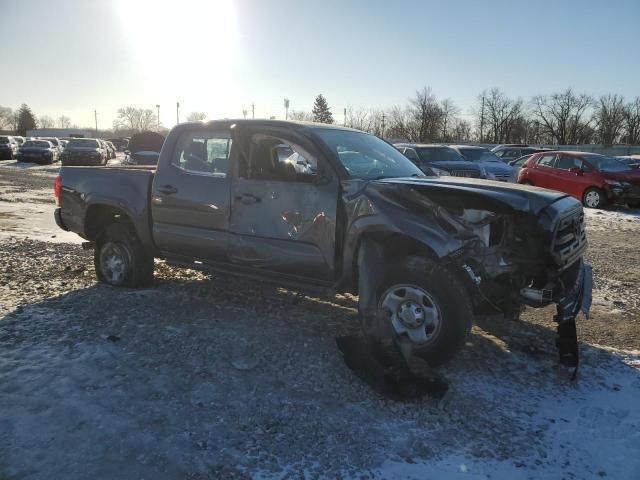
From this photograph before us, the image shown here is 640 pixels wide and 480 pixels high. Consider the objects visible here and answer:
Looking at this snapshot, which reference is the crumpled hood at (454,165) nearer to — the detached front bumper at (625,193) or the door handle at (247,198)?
the detached front bumper at (625,193)

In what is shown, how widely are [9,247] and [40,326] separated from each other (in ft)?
13.4

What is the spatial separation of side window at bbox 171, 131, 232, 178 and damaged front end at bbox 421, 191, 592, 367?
2.21m

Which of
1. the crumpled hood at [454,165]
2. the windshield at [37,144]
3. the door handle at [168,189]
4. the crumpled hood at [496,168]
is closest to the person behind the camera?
the door handle at [168,189]

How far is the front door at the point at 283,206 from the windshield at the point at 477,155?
13896mm

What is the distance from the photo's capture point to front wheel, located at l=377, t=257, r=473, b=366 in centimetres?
393

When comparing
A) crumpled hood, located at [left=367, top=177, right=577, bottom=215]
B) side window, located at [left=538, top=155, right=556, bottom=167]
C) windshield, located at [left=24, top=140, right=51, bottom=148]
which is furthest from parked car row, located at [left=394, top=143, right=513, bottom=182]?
windshield, located at [left=24, top=140, right=51, bottom=148]

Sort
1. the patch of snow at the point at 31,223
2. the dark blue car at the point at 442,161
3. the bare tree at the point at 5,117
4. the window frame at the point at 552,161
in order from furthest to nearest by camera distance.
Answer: the bare tree at the point at 5,117
the window frame at the point at 552,161
the dark blue car at the point at 442,161
the patch of snow at the point at 31,223

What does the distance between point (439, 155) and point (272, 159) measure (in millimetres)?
12413

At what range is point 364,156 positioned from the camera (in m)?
5.08

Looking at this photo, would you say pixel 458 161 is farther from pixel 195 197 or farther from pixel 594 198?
pixel 195 197

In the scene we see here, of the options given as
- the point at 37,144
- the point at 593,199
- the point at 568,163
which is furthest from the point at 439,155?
the point at 37,144

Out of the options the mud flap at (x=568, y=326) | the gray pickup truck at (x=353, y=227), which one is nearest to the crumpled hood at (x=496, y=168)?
the gray pickup truck at (x=353, y=227)

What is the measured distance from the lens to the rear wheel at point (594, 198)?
1552 cm

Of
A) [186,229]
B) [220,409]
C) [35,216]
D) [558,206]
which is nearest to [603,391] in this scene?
[558,206]
